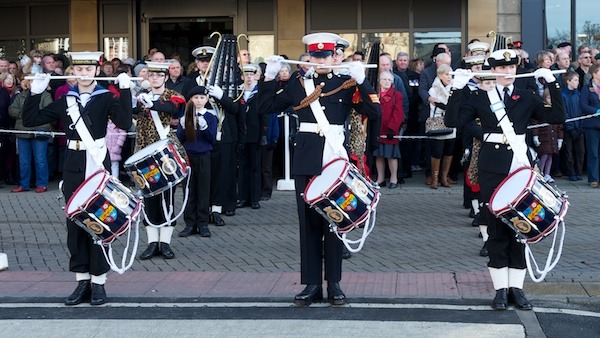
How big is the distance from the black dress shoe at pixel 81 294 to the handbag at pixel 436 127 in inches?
298

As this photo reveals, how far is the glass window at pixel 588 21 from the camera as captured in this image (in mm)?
18625

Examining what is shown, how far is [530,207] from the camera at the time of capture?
784 centimetres

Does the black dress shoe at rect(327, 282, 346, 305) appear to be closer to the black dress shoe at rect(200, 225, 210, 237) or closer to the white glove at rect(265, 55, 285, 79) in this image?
the white glove at rect(265, 55, 285, 79)

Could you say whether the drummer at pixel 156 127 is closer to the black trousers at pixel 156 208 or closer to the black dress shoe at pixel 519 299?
the black trousers at pixel 156 208

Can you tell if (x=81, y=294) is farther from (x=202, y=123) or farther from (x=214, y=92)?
(x=202, y=123)

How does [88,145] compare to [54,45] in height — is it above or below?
below

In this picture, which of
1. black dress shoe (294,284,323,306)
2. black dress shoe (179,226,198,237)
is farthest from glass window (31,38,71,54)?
black dress shoe (294,284,323,306)

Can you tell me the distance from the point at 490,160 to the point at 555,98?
682mm

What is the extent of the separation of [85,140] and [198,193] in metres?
3.23

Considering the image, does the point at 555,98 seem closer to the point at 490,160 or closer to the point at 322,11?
the point at 490,160

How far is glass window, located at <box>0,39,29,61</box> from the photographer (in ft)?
67.2

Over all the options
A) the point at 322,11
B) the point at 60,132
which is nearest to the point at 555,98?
the point at 60,132

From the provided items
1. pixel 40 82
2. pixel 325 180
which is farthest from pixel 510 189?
pixel 40 82

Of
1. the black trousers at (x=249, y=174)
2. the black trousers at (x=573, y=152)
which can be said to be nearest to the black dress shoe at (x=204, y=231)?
the black trousers at (x=249, y=174)
